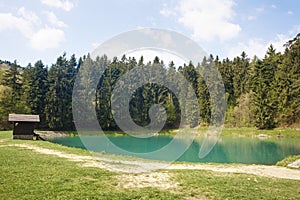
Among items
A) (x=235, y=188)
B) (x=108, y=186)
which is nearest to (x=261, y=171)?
(x=235, y=188)

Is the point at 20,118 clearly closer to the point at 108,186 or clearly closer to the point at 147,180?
the point at 147,180

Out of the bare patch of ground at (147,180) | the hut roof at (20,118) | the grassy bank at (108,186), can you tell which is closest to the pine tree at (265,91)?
the hut roof at (20,118)

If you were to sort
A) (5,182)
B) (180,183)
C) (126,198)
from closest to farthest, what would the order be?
(126,198) < (5,182) < (180,183)

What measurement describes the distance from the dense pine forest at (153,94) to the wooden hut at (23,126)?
2169 cm

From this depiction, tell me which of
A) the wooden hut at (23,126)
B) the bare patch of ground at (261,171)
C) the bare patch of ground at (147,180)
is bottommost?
the bare patch of ground at (261,171)

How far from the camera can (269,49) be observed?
6125 centimetres

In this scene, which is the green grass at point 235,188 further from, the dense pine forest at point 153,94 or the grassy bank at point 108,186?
the dense pine forest at point 153,94

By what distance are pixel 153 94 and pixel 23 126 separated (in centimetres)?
3798

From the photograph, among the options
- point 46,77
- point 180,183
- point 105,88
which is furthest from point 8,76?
point 180,183

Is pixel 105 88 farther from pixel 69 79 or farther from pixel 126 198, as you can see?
pixel 126 198

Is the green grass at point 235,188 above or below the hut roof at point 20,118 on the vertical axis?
below

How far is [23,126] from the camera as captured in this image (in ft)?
87.9

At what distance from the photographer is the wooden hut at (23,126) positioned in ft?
86.0

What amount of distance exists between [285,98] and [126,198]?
2083 inches
